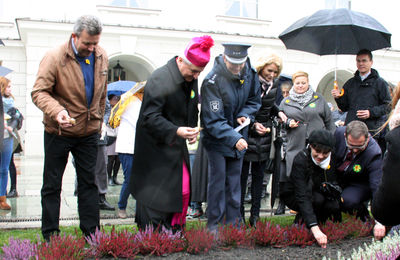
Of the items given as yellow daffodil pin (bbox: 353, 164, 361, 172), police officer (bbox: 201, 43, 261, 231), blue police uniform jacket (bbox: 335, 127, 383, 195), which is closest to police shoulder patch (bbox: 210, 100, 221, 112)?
police officer (bbox: 201, 43, 261, 231)

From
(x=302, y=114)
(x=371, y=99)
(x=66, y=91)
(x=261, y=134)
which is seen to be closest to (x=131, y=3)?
(x=302, y=114)

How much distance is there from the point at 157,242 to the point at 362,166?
2.50 meters

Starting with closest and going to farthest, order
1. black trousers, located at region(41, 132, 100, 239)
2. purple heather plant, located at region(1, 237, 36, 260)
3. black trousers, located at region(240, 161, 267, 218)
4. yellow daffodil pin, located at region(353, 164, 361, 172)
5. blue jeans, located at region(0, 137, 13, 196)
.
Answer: purple heather plant, located at region(1, 237, 36, 260), black trousers, located at region(41, 132, 100, 239), yellow daffodil pin, located at region(353, 164, 361, 172), black trousers, located at region(240, 161, 267, 218), blue jeans, located at region(0, 137, 13, 196)

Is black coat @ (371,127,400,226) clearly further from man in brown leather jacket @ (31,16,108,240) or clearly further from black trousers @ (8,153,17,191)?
black trousers @ (8,153,17,191)

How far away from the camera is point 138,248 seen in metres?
3.46

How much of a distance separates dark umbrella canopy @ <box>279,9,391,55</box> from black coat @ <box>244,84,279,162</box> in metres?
1.51

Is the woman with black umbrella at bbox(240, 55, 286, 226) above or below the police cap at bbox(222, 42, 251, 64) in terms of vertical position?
below

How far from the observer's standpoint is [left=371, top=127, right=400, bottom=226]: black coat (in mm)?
2322

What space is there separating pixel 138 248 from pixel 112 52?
12661 millimetres

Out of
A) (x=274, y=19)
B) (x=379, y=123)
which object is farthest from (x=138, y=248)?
(x=274, y=19)

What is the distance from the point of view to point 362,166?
15.9 ft

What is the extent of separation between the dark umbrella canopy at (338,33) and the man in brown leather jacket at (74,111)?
3106 millimetres

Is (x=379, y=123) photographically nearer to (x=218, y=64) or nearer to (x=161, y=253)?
(x=218, y=64)

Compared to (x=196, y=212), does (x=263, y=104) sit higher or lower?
higher
